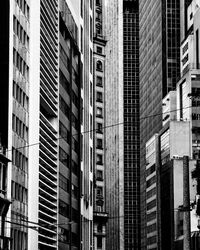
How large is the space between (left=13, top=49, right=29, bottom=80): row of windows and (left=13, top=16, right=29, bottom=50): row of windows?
1.61m

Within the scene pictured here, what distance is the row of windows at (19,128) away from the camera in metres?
70.7

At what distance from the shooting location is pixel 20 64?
7431 centimetres

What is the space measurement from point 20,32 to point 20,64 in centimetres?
261

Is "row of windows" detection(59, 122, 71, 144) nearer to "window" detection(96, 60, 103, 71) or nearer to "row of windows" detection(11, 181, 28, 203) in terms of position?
"row of windows" detection(11, 181, 28, 203)

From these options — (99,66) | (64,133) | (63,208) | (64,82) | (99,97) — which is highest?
(99,66)

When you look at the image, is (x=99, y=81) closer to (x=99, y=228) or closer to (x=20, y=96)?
(x=99, y=228)

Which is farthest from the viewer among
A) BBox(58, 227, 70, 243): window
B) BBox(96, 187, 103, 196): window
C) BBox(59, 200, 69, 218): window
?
BBox(96, 187, 103, 196): window

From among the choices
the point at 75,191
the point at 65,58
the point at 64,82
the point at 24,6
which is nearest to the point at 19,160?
the point at 24,6

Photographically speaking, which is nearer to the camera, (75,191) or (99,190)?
(75,191)

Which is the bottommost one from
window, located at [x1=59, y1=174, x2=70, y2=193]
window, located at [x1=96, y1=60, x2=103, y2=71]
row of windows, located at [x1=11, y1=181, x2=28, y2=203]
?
row of windows, located at [x1=11, y1=181, x2=28, y2=203]

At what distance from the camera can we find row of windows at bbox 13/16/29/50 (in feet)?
238

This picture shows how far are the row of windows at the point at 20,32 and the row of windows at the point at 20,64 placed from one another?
5.27ft

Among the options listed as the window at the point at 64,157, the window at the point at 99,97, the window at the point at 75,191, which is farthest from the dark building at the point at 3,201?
the window at the point at 99,97

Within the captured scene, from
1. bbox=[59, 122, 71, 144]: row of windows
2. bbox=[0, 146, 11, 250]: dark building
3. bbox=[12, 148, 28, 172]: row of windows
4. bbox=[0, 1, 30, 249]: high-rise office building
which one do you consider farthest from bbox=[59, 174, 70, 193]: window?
bbox=[0, 146, 11, 250]: dark building
